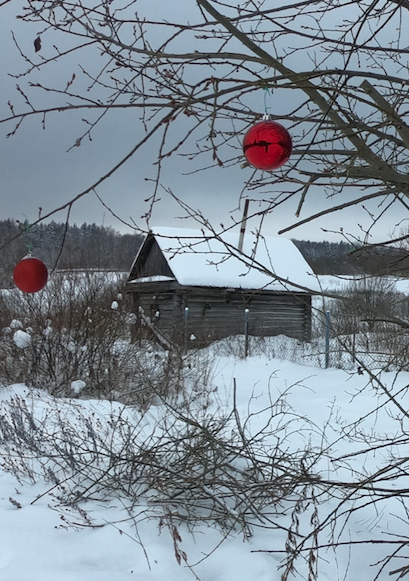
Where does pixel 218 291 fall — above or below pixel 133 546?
above

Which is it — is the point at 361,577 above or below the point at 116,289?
below

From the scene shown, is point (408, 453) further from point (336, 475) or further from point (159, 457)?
point (159, 457)

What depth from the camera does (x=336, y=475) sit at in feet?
13.2

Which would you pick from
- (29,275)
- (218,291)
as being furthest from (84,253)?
(29,275)

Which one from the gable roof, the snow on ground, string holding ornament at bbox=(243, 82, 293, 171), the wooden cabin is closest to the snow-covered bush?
the snow on ground

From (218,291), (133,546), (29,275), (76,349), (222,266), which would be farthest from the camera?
(222,266)

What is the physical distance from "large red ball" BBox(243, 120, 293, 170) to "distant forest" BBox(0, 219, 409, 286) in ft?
2.04

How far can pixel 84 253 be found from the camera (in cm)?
993

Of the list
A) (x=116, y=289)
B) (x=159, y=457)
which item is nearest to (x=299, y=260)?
(x=116, y=289)

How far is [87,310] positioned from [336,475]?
4.59 m

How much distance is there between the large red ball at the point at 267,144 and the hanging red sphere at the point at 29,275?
1026 millimetres

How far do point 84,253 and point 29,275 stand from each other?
26.7ft

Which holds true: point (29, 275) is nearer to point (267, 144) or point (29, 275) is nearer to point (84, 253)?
point (267, 144)

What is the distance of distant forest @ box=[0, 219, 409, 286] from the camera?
171cm
